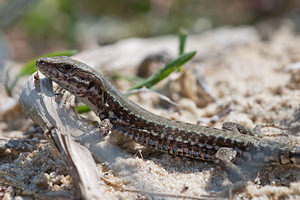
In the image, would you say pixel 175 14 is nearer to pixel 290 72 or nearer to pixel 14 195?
pixel 290 72

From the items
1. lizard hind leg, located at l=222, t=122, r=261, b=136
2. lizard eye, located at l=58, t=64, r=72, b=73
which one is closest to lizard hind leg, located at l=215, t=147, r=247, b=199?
lizard hind leg, located at l=222, t=122, r=261, b=136

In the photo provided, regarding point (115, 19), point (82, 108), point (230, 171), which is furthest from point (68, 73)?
point (115, 19)

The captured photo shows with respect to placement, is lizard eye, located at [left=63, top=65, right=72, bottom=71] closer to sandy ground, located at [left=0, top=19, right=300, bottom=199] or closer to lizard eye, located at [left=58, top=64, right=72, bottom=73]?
lizard eye, located at [left=58, top=64, right=72, bottom=73]

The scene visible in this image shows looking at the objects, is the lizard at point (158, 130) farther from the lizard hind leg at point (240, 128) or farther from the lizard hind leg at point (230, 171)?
the lizard hind leg at point (240, 128)

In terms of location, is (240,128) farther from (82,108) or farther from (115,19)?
(115,19)

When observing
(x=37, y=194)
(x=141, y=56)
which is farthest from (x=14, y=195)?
(x=141, y=56)

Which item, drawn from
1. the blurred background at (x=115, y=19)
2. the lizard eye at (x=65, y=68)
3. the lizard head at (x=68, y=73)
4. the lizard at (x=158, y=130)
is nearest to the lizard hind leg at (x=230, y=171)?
the lizard at (x=158, y=130)
